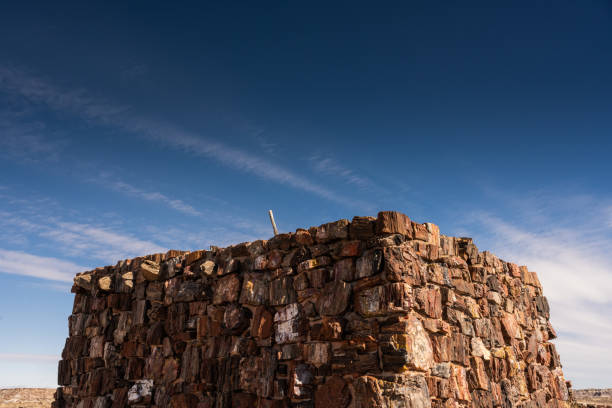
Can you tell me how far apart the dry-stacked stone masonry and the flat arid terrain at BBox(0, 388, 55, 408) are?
9633 mm

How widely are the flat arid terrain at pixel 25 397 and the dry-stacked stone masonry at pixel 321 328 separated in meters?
9.63

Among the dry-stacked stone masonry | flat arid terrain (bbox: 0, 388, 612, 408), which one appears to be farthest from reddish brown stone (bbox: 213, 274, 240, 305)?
flat arid terrain (bbox: 0, 388, 612, 408)

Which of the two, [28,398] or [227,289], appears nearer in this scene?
[227,289]

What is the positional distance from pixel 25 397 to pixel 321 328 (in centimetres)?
1713

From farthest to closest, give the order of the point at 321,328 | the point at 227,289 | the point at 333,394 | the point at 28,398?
1. the point at 28,398
2. the point at 227,289
3. the point at 321,328
4. the point at 333,394

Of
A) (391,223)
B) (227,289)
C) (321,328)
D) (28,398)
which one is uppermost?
(391,223)

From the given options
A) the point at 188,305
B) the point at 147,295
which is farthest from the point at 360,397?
the point at 147,295

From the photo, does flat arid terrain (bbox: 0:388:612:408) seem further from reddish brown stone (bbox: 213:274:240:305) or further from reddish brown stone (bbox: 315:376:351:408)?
reddish brown stone (bbox: 315:376:351:408)

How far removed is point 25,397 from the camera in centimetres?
1823

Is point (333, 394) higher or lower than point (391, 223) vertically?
lower

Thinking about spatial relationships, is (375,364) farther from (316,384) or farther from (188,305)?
(188,305)

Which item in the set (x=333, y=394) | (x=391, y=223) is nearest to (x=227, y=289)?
(x=333, y=394)

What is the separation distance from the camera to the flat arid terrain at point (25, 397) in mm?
16531

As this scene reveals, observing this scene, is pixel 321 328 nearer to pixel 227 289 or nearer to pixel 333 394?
pixel 333 394
